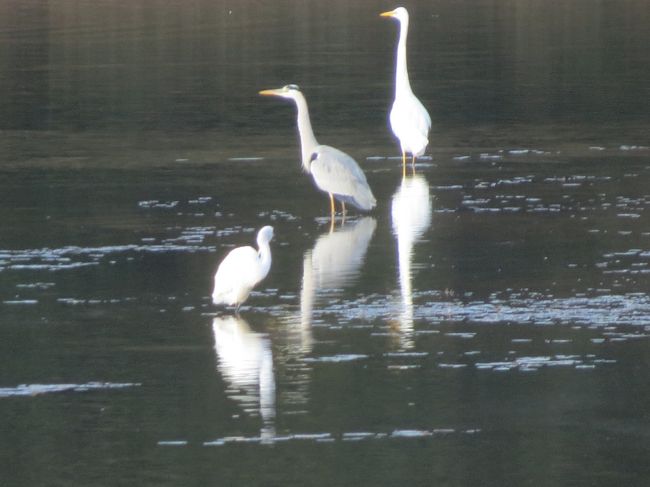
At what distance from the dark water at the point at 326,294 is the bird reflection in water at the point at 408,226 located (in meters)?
0.04

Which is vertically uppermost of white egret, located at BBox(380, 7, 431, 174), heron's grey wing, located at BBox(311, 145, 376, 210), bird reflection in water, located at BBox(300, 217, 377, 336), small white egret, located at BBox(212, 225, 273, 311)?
white egret, located at BBox(380, 7, 431, 174)

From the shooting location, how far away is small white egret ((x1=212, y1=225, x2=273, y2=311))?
10.0 m

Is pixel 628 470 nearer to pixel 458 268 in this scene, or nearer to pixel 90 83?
pixel 458 268

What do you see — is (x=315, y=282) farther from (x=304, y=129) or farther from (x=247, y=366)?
(x=304, y=129)

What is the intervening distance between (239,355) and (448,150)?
9.56 m

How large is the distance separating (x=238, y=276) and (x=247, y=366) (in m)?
1.19

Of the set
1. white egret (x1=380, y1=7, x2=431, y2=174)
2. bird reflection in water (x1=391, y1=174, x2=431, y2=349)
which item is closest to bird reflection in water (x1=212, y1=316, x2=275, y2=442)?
bird reflection in water (x1=391, y1=174, x2=431, y2=349)

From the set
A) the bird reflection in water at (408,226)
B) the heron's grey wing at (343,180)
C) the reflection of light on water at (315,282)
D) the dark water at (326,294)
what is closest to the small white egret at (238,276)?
the dark water at (326,294)

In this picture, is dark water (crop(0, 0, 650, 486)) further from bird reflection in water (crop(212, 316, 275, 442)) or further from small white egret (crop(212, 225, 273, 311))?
small white egret (crop(212, 225, 273, 311))

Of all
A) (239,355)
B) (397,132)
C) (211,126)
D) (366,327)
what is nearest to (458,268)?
(366,327)

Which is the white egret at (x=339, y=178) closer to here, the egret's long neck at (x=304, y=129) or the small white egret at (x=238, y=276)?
the egret's long neck at (x=304, y=129)

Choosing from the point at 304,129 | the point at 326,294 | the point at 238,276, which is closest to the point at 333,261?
the point at 326,294

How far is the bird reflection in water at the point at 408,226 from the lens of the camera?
9.98 m

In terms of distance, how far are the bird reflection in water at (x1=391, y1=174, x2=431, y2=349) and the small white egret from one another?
0.92m
